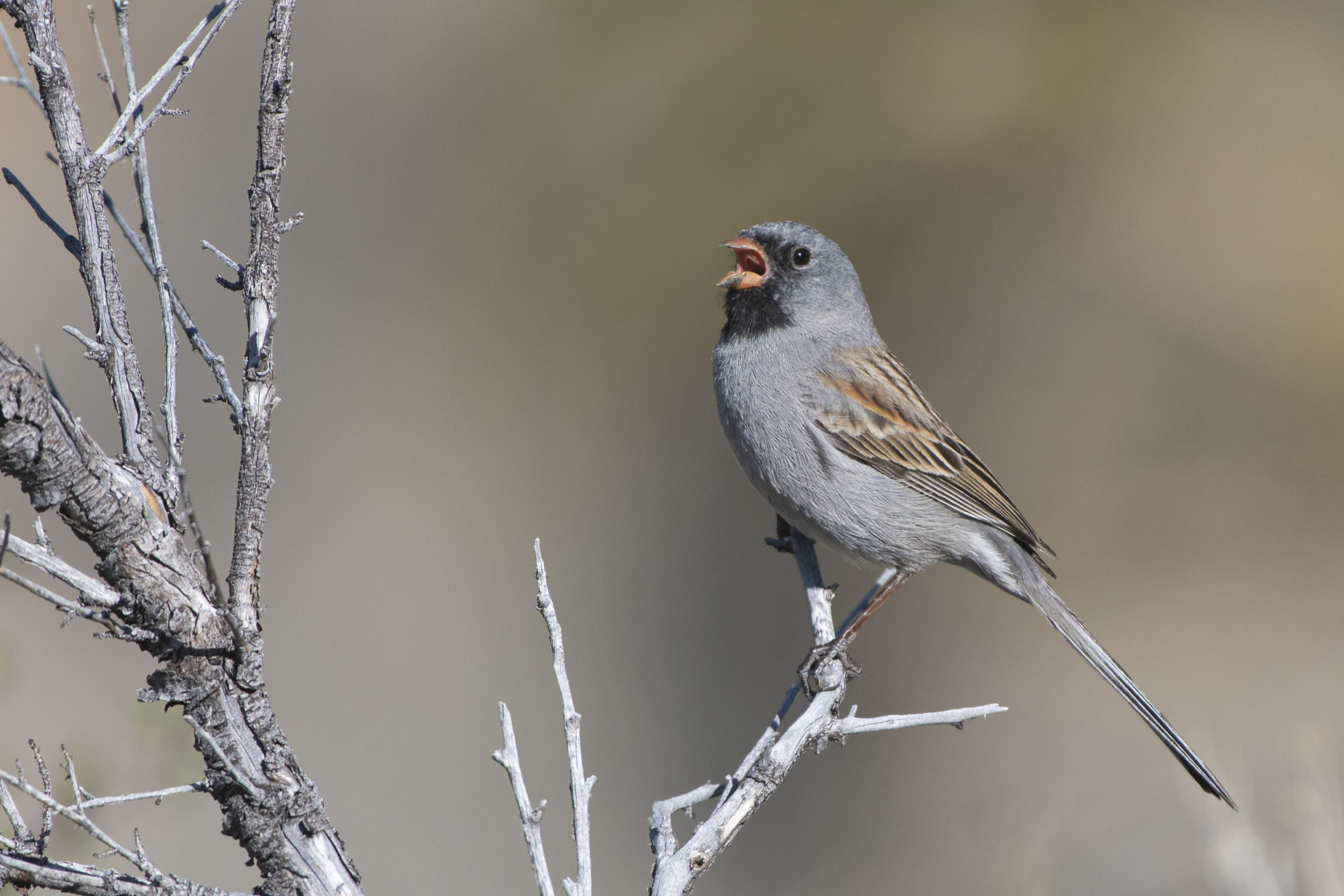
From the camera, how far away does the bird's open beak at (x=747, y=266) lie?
4209mm

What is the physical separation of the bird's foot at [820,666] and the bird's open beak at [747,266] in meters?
1.47

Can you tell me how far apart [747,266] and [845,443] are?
34.2 inches

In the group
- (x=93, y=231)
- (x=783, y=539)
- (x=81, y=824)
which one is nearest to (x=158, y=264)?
(x=93, y=231)

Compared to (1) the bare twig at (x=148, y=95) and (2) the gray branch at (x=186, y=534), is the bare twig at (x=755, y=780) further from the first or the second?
(1) the bare twig at (x=148, y=95)

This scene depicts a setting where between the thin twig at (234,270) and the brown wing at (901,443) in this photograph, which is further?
the brown wing at (901,443)

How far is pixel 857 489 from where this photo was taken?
400cm

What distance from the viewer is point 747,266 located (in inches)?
171

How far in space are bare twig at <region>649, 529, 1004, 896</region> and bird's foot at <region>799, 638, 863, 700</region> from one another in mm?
18

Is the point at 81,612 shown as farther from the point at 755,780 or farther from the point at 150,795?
the point at 755,780

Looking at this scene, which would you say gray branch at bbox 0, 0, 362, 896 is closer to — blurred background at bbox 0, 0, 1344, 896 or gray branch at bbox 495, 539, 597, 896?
gray branch at bbox 495, 539, 597, 896

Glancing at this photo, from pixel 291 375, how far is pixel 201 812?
3162 millimetres

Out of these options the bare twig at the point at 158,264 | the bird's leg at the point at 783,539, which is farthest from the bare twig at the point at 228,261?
the bird's leg at the point at 783,539

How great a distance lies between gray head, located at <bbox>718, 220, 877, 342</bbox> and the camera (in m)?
4.22

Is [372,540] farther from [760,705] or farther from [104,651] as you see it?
[760,705]
